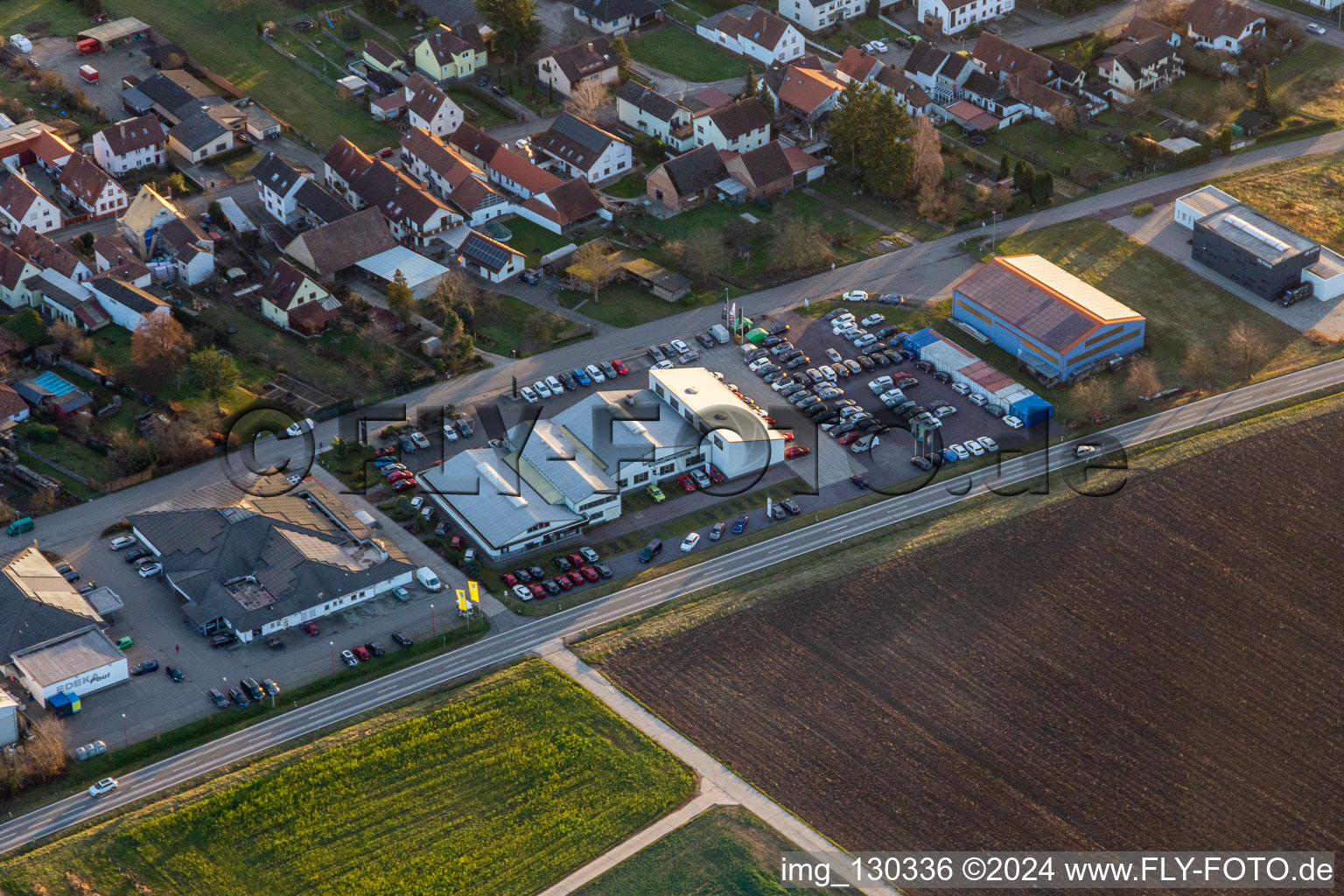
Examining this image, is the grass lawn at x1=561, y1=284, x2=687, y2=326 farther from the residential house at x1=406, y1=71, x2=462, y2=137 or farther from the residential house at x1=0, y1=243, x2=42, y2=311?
the residential house at x1=0, y1=243, x2=42, y2=311

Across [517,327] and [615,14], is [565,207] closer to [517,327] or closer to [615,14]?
[517,327]

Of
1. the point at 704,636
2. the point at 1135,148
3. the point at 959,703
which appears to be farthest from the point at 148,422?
the point at 1135,148

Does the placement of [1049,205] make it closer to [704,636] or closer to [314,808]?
[704,636]

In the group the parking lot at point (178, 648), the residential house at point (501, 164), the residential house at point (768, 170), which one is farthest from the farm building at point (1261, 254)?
the parking lot at point (178, 648)

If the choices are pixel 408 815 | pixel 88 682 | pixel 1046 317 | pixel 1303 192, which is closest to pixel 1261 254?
pixel 1303 192

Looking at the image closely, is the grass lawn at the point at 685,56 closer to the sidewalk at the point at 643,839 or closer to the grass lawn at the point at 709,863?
the sidewalk at the point at 643,839
